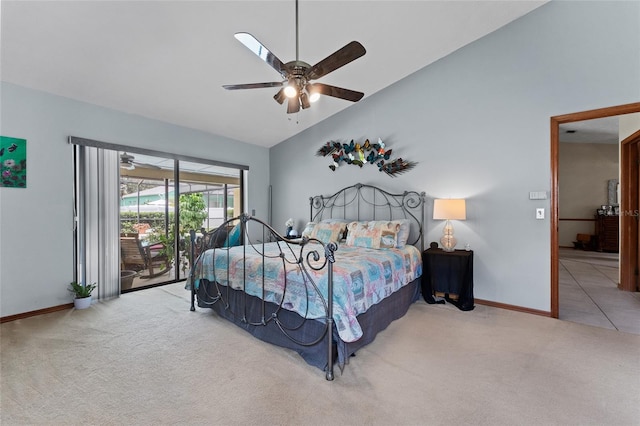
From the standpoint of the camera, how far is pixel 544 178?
318 centimetres

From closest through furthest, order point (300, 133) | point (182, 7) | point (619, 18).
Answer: point (182, 7)
point (619, 18)
point (300, 133)

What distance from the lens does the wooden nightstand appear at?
11.0 feet

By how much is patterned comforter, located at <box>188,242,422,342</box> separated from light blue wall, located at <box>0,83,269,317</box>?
5.43 ft

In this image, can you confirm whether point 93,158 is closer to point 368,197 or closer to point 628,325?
point 368,197

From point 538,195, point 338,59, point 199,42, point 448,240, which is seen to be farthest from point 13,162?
point 538,195

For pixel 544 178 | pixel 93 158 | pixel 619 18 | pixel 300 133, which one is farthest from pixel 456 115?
pixel 93 158

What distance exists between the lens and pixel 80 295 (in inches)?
135

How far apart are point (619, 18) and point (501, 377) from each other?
11.8 ft

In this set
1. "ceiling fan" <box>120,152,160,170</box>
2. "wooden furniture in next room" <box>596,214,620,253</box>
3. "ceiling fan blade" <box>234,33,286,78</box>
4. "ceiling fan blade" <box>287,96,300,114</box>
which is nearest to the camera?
"ceiling fan blade" <box>234,33,286,78</box>

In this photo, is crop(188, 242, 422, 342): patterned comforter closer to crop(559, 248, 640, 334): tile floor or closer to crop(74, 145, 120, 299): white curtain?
crop(74, 145, 120, 299): white curtain

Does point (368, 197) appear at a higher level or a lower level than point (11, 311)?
higher

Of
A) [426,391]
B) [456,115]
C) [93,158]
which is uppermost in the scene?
[456,115]

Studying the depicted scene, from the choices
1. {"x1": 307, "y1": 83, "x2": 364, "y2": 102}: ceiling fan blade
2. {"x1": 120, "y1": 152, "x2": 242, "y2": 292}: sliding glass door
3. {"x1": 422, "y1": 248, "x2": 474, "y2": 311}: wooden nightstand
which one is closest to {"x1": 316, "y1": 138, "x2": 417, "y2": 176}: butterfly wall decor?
{"x1": 422, "y1": 248, "x2": 474, "y2": 311}: wooden nightstand

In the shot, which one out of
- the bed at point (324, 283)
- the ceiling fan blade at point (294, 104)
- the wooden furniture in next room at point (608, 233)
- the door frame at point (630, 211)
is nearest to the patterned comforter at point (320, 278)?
the bed at point (324, 283)
